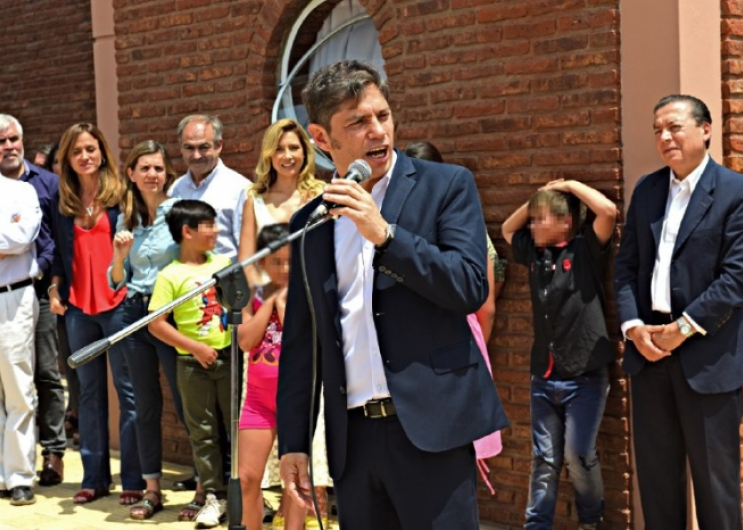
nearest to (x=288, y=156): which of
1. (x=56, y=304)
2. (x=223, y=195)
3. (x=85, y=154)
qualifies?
(x=223, y=195)

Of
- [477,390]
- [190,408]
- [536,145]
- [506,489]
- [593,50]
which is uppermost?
[593,50]

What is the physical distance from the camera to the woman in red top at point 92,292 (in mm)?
7703

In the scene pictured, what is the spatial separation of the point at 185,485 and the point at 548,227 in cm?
339

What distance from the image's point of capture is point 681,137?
5.43 metres

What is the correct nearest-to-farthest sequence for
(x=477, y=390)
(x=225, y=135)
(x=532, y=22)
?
(x=477, y=390) → (x=532, y=22) → (x=225, y=135)

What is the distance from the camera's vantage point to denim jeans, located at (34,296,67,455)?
8.27 meters

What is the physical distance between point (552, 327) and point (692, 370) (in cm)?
87

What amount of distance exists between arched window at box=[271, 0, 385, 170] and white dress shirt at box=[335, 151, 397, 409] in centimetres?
396

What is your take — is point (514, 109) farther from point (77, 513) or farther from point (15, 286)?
point (77, 513)

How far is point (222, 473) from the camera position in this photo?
724 cm

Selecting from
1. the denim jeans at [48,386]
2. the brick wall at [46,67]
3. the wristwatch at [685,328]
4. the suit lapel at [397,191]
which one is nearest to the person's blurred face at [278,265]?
the suit lapel at [397,191]

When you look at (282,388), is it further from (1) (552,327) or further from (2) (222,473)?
(2) (222,473)

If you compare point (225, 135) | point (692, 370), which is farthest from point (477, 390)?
point (225, 135)

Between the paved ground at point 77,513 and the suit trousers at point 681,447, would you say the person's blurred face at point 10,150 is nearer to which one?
the paved ground at point 77,513
